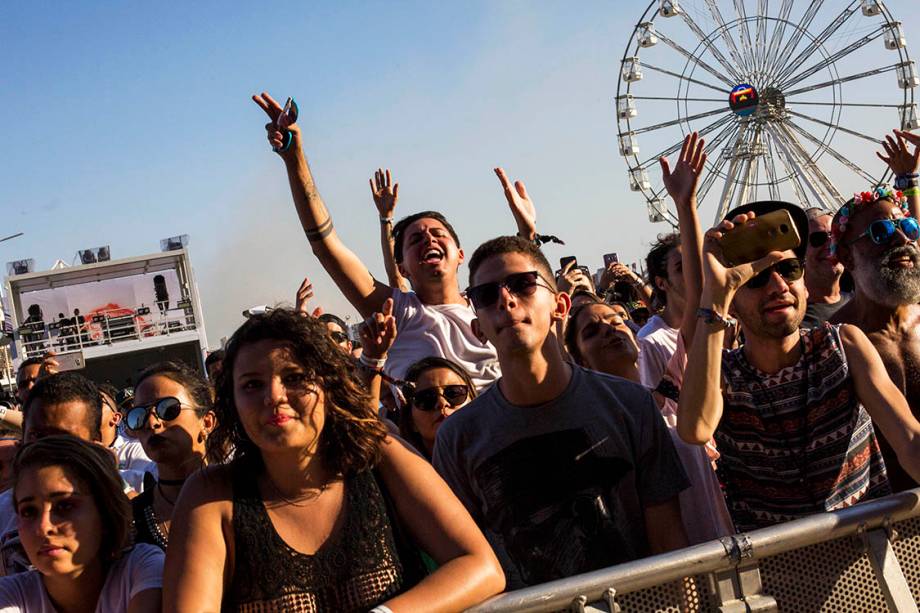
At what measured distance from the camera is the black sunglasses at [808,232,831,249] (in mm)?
4918

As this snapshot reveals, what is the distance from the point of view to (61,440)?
264cm

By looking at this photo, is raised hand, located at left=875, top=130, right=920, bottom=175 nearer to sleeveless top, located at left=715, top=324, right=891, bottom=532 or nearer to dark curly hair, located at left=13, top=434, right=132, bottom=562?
sleeveless top, located at left=715, top=324, right=891, bottom=532

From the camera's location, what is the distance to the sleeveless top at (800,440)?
105 inches

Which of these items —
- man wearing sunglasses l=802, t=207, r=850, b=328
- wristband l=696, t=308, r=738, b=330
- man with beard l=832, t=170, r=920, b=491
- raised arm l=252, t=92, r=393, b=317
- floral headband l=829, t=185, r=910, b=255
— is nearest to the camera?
wristband l=696, t=308, r=738, b=330

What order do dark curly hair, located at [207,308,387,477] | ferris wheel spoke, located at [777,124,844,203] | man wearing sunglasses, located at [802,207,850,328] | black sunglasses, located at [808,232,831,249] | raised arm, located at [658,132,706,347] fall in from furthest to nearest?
ferris wheel spoke, located at [777,124,844,203] < black sunglasses, located at [808,232,831,249] < man wearing sunglasses, located at [802,207,850,328] < raised arm, located at [658,132,706,347] < dark curly hair, located at [207,308,387,477]

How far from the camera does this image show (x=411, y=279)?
4453mm

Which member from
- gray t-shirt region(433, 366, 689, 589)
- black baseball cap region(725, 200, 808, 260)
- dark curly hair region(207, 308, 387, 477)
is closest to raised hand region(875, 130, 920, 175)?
black baseball cap region(725, 200, 808, 260)

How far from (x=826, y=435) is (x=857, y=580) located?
2.22 ft

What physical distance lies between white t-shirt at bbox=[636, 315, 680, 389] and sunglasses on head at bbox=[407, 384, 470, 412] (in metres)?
0.88

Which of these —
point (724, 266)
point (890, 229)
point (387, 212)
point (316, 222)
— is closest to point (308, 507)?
point (724, 266)

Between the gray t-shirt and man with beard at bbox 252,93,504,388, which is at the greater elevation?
man with beard at bbox 252,93,504,388

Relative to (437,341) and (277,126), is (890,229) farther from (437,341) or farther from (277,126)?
(277,126)

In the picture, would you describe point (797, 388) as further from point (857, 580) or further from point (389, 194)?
point (389, 194)

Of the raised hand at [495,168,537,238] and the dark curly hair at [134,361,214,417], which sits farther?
the raised hand at [495,168,537,238]
